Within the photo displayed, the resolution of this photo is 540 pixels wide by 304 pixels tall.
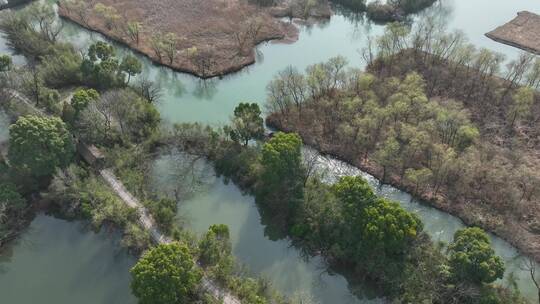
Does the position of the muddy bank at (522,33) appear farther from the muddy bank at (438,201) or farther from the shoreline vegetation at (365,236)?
the shoreline vegetation at (365,236)

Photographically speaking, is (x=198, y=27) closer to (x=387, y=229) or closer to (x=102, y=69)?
(x=102, y=69)

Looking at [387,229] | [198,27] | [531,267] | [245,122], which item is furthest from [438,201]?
[198,27]

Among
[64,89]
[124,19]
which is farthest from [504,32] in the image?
[64,89]

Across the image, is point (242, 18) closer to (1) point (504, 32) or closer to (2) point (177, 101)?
(2) point (177, 101)

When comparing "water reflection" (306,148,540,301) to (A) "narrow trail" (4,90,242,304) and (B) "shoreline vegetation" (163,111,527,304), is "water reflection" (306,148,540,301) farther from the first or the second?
(A) "narrow trail" (4,90,242,304)

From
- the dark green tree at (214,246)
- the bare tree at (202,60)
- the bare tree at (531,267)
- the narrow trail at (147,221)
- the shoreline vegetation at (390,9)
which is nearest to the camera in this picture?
the narrow trail at (147,221)

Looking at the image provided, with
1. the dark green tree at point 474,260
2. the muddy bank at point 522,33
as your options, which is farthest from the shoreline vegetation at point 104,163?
the muddy bank at point 522,33

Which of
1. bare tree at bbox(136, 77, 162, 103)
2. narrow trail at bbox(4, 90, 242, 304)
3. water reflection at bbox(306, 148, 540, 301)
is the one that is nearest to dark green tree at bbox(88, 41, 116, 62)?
bare tree at bbox(136, 77, 162, 103)
